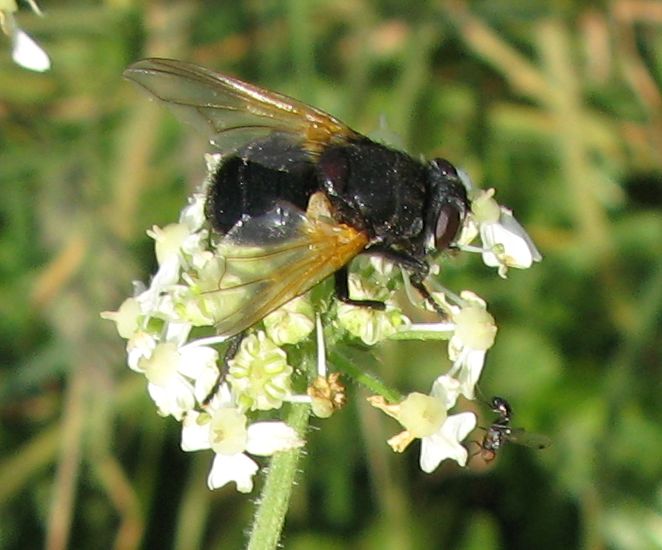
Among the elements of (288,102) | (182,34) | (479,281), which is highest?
(288,102)

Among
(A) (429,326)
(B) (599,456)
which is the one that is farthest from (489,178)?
(A) (429,326)

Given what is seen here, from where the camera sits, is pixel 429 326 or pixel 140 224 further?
pixel 140 224

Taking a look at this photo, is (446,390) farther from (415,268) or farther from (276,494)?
(276,494)

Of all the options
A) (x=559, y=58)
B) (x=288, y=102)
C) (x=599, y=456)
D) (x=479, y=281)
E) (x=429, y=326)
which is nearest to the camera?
(x=429, y=326)

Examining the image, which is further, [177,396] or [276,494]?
[177,396]

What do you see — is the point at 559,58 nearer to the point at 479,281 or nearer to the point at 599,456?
the point at 479,281

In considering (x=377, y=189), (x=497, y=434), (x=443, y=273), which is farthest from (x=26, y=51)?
(x=443, y=273)
